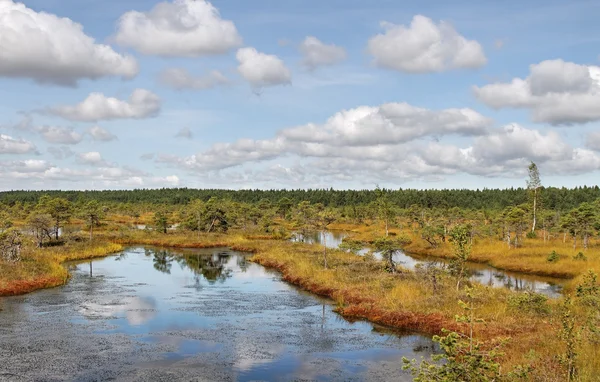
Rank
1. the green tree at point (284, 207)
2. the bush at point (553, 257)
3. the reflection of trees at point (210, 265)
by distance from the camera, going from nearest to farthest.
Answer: the reflection of trees at point (210, 265) → the bush at point (553, 257) → the green tree at point (284, 207)

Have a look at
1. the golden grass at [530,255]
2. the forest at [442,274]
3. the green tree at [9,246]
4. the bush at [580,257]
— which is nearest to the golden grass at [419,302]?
the forest at [442,274]

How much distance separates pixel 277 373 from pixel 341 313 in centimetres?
1339

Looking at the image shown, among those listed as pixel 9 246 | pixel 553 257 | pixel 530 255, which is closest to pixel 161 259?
pixel 9 246

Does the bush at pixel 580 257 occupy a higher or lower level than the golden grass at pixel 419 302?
higher

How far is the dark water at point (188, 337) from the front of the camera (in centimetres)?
2403

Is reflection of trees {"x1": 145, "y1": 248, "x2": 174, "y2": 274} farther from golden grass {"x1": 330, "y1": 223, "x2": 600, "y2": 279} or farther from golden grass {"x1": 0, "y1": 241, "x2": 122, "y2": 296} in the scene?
golden grass {"x1": 330, "y1": 223, "x2": 600, "y2": 279}

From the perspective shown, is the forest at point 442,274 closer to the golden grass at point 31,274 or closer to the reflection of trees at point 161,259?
the golden grass at point 31,274

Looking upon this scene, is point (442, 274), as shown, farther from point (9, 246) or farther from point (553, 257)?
point (9, 246)

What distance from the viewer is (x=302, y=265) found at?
2125 inches

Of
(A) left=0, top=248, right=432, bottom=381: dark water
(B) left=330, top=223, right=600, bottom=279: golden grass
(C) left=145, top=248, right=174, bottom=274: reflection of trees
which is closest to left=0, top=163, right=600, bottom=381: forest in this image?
(B) left=330, top=223, right=600, bottom=279: golden grass

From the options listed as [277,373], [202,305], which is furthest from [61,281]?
[277,373]

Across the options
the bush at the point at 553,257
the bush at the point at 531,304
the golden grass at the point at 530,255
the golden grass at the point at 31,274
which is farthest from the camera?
the bush at the point at 553,257

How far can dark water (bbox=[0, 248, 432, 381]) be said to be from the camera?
24.0 m

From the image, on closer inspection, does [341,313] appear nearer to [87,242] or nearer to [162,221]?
[87,242]
